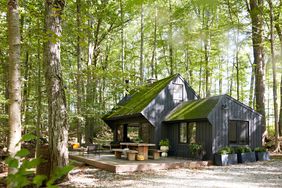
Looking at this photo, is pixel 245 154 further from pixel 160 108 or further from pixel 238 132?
pixel 160 108

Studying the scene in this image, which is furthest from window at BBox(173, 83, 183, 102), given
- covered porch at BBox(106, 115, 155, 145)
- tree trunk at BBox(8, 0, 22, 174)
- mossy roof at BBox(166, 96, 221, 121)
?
tree trunk at BBox(8, 0, 22, 174)

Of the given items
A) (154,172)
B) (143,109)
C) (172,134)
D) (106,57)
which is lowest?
(154,172)

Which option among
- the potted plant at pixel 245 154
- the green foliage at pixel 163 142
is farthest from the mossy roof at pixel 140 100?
the potted plant at pixel 245 154

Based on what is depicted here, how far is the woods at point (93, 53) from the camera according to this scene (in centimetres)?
419

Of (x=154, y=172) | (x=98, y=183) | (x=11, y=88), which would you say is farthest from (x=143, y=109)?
(x=11, y=88)

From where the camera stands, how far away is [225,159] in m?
11.4

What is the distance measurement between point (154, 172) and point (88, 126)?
816 cm

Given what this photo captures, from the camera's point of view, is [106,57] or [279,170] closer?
[279,170]

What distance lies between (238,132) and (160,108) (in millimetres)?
3814

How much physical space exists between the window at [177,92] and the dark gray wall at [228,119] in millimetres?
2885

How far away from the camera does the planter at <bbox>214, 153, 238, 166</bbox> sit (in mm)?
11266

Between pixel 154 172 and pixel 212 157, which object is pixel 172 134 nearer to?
pixel 212 157

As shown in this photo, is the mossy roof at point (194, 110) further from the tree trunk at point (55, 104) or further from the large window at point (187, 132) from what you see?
the tree trunk at point (55, 104)

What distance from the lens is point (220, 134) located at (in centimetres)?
1204
